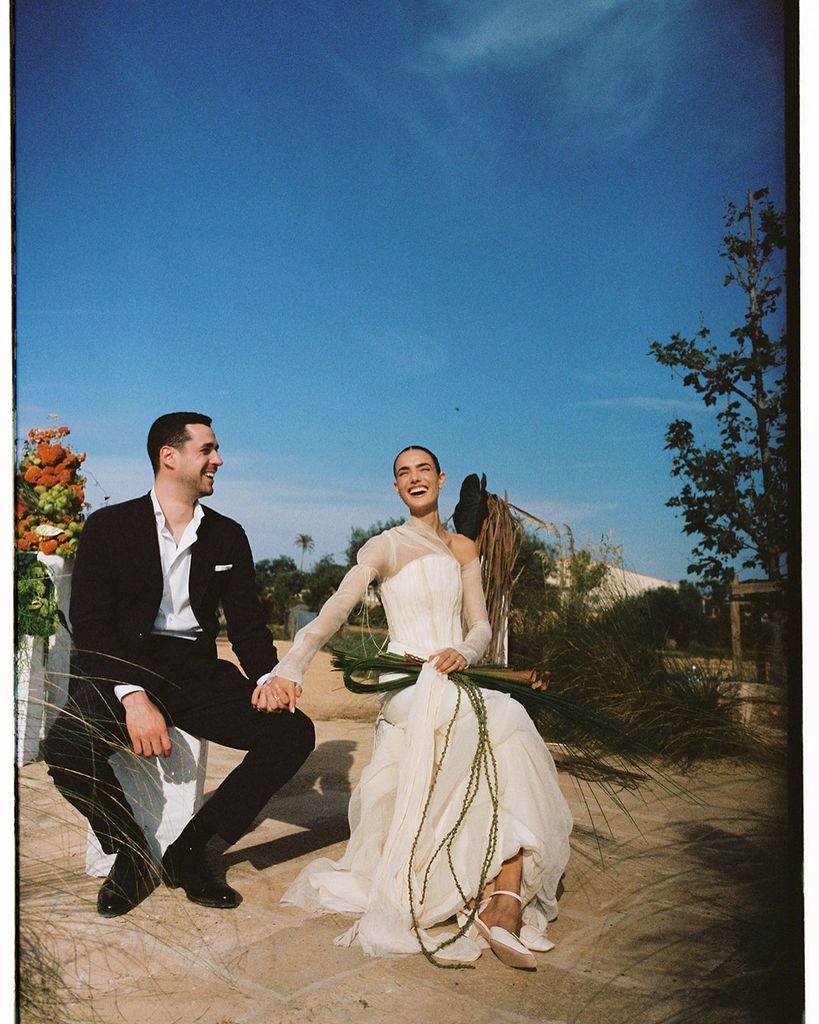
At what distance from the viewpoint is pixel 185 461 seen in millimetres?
3248

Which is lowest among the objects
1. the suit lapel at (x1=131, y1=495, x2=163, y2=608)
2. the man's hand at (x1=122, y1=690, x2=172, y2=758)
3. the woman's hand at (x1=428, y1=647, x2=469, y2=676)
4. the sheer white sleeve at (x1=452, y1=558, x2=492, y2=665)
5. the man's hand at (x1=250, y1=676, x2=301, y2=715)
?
the man's hand at (x1=122, y1=690, x2=172, y2=758)

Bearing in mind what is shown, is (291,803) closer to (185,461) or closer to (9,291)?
(185,461)

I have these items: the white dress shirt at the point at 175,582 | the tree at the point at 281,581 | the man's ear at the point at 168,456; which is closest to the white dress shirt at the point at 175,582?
the white dress shirt at the point at 175,582

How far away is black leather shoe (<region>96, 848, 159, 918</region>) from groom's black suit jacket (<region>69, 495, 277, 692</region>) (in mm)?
574

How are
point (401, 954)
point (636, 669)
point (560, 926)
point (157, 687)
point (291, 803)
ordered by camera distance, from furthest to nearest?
point (636, 669) < point (291, 803) < point (157, 687) < point (560, 926) < point (401, 954)

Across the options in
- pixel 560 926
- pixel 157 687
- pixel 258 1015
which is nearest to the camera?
pixel 258 1015

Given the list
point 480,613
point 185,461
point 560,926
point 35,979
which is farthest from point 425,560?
point 35,979

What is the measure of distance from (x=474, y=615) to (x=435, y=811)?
786mm

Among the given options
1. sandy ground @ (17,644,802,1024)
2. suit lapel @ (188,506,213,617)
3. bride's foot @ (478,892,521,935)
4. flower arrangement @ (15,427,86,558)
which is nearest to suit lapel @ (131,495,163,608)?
suit lapel @ (188,506,213,617)

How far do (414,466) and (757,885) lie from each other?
1752 mm

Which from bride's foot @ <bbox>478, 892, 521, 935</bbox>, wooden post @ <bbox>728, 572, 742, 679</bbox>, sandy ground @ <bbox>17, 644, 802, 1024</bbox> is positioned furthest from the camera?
wooden post @ <bbox>728, 572, 742, 679</bbox>

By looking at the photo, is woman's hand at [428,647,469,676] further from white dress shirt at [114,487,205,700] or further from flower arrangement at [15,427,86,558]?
flower arrangement at [15,427,86,558]

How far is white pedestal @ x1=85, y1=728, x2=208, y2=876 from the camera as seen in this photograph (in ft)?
10.4

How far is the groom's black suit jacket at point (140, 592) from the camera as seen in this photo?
3.09 m
